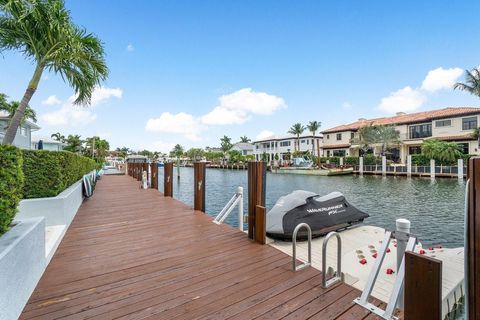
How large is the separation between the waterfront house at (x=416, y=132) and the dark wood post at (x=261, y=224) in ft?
107

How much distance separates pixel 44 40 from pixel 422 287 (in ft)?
25.7

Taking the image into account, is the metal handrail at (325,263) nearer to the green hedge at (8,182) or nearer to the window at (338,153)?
the green hedge at (8,182)

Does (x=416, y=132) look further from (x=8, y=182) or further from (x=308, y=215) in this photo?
(x=8, y=182)

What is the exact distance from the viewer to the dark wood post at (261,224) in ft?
12.9

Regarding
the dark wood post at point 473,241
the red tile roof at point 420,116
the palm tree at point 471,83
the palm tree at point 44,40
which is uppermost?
the palm tree at point 471,83

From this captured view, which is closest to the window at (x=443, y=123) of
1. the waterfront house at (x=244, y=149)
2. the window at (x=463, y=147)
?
the window at (x=463, y=147)

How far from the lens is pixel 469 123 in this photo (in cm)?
2648

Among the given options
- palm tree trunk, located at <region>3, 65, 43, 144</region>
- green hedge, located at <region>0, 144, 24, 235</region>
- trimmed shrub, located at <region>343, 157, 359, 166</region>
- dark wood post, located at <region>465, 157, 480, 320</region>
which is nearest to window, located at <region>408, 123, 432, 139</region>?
trimmed shrub, located at <region>343, 157, 359, 166</region>

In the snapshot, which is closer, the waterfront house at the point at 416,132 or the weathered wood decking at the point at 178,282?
the weathered wood decking at the point at 178,282

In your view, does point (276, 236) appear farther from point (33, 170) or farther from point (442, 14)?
point (442, 14)

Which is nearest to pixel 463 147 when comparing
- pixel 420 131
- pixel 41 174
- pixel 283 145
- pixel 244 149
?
pixel 420 131

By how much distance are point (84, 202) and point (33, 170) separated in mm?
4422

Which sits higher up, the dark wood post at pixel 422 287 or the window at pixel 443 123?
the window at pixel 443 123

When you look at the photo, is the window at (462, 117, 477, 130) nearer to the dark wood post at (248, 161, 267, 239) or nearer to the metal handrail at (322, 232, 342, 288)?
the dark wood post at (248, 161, 267, 239)
